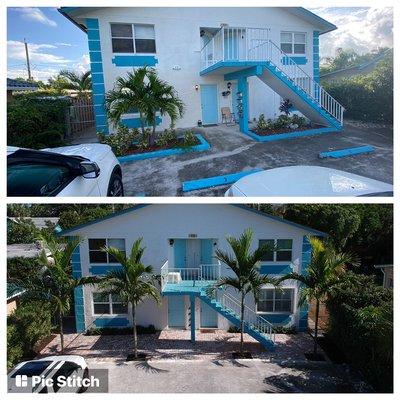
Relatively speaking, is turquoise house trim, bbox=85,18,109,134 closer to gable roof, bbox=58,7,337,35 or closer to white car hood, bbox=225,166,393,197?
gable roof, bbox=58,7,337,35

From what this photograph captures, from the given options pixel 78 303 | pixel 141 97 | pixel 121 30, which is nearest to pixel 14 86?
pixel 121 30

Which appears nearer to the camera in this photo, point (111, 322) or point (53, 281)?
point (53, 281)

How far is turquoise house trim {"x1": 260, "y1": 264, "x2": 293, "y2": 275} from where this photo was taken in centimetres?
739

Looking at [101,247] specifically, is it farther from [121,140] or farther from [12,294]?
[121,140]

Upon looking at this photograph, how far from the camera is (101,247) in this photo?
7.05 meters

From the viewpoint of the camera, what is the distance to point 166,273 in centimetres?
704

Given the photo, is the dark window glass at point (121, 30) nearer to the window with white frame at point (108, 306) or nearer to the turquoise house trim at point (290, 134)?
the turquoise house trim at point (290, 134)

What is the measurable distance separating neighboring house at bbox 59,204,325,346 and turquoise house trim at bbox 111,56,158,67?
14.3ft

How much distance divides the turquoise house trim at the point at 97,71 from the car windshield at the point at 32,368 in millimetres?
5471

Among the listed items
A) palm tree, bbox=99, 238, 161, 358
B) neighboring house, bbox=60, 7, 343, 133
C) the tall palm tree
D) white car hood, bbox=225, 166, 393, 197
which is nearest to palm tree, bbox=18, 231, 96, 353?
palm tree, bbox=99, 238, 161, 358

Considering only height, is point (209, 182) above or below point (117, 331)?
above

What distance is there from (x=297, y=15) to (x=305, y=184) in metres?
7.46

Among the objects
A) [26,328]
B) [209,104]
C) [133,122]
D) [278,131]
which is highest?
[209,104]
